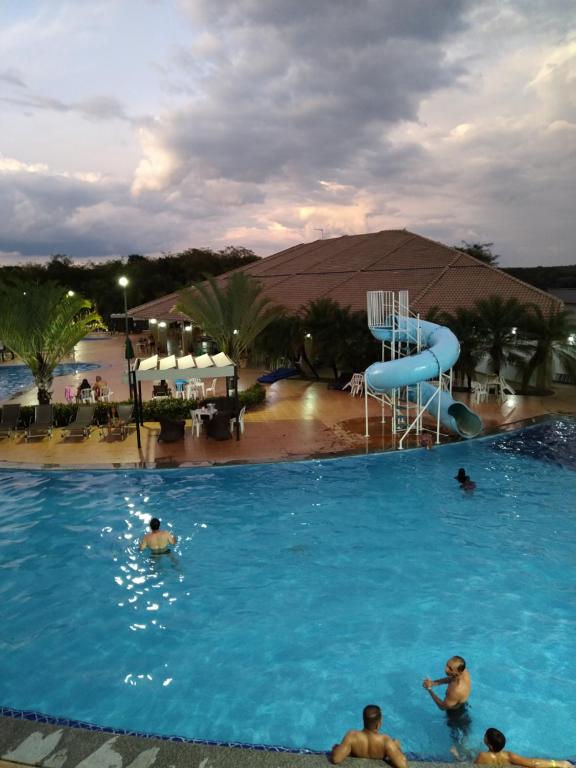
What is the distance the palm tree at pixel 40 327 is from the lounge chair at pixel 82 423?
6.54 feet

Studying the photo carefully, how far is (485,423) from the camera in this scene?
1691 centimetres

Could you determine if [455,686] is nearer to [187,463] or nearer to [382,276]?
[187,463]

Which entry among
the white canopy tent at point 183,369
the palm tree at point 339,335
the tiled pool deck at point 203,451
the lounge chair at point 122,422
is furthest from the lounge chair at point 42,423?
the palm tree at point 339,335

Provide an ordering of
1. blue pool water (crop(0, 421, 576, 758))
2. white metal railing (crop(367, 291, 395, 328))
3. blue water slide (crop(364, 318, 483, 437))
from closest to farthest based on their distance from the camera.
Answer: blue pool water (crop(0, 421, 576, 758)), blue water slide (crop(364, 318, 483, 437)), white metal railing (crop(367, 291, 395, 328))

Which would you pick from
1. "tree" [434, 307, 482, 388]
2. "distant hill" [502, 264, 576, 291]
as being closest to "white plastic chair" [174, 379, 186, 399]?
"tree" [434, 307, 482, 388]

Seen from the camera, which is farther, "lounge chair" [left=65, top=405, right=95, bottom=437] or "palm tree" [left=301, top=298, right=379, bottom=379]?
"palm tree" [left=301, top=298, right=379, bottom=379]

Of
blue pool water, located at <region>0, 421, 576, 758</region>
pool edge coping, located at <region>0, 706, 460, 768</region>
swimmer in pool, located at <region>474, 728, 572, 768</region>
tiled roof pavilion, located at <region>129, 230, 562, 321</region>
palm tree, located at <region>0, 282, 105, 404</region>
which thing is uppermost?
tiled roof pavilion, located at <region>129, 230, 562, 321</region>

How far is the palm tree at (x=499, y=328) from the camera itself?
67.3ft

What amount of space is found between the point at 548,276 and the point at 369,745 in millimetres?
89659

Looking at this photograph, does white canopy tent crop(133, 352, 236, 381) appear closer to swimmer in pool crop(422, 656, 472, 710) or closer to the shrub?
the shrub

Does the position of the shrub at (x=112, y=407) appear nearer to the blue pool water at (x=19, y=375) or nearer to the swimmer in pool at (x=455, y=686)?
the blue pool water at (x=19, y=375)

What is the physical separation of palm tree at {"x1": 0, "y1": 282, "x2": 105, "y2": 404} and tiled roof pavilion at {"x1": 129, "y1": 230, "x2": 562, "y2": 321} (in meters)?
11.4

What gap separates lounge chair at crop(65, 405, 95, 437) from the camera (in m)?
16.0

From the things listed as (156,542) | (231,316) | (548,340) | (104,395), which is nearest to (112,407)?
(104,395)
